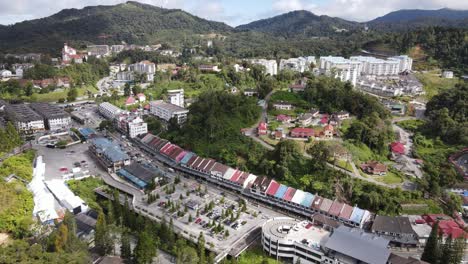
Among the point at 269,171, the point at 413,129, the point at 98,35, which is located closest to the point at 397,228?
the point at 269,171

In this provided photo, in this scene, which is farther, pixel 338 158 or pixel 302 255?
pixel 338 158

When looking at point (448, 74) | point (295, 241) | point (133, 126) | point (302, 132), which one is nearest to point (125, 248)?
point (295, 241)

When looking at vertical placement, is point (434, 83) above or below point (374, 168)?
above

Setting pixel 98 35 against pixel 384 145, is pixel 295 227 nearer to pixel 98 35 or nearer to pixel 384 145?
pixel 384 145

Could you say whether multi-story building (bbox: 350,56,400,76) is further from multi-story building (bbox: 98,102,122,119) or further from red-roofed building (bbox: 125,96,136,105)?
multi-story building (bbox: 98,102,122,119)

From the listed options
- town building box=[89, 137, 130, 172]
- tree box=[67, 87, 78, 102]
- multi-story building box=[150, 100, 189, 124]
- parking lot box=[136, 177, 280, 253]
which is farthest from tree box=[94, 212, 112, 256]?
tree box=[67, 87, 78, 102]

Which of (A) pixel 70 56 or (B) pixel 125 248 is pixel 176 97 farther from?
(A) pixel 70 56

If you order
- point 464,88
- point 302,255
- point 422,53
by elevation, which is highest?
point 422,53

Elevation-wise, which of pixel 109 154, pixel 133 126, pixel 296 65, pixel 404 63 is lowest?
pixel 109 154
